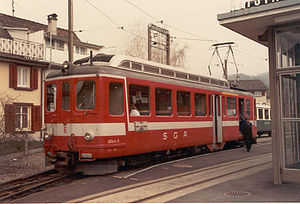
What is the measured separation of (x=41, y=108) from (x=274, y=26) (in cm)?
1886

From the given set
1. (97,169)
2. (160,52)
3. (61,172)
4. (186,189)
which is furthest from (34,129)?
(160,52)

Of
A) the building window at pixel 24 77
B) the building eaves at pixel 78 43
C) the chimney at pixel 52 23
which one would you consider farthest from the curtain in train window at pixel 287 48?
the chimney at pixel 52 23

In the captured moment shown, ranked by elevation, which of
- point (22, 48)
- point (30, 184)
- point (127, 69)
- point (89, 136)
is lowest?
point (30, 184)

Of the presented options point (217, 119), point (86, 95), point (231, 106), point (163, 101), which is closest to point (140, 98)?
point (163, 101)

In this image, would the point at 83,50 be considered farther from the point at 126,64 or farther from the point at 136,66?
the point at 126,64

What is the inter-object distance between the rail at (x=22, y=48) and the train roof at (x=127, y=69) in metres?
13.8

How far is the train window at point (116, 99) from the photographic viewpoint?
30.3 feet

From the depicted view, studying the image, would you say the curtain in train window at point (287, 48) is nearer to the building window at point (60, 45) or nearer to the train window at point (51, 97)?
the train window at point (51, 97)

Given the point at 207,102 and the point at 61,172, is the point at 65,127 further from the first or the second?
the point at 207,102

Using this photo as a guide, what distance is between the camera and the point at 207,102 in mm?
13688

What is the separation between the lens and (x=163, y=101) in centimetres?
1106

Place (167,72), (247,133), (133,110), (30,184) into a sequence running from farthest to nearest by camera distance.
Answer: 1. (247,133)
2. (167,72)
3. (133,110)
4. (30,184)

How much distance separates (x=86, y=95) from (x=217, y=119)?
706 centimetres

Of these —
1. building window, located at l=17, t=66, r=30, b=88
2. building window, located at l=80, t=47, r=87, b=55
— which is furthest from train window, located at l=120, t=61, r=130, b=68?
building window, located at l=80, t=47, r=87, b=55
